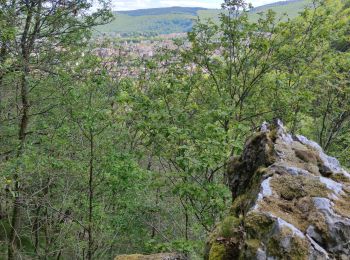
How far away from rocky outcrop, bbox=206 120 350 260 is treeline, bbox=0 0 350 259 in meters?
3.61

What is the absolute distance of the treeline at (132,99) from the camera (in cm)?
1008

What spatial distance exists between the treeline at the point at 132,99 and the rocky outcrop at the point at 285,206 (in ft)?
11.8

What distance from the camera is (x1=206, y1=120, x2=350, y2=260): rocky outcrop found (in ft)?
11.6

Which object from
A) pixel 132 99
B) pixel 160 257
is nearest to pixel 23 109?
pixel 132 99

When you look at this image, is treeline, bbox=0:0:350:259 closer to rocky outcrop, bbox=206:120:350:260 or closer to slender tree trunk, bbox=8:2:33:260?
slender tree trunk, bbox=8:2:33:260

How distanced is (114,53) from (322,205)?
762 inches

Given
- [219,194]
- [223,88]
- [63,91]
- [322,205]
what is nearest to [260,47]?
[223,88]

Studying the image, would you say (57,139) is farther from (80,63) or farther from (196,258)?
(196,258)

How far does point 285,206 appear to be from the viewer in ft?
13.4

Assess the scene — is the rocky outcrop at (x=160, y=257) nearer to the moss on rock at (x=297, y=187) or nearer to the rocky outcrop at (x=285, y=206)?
the rocky outcrop at (x=285, y=206)

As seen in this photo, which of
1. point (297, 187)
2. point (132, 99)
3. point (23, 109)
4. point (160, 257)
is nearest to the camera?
point (297, 187)

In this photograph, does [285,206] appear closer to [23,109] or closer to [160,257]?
[160,257]

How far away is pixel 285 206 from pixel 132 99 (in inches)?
236

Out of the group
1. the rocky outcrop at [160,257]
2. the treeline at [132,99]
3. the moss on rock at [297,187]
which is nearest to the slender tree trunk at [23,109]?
the treeline at [132,99]
